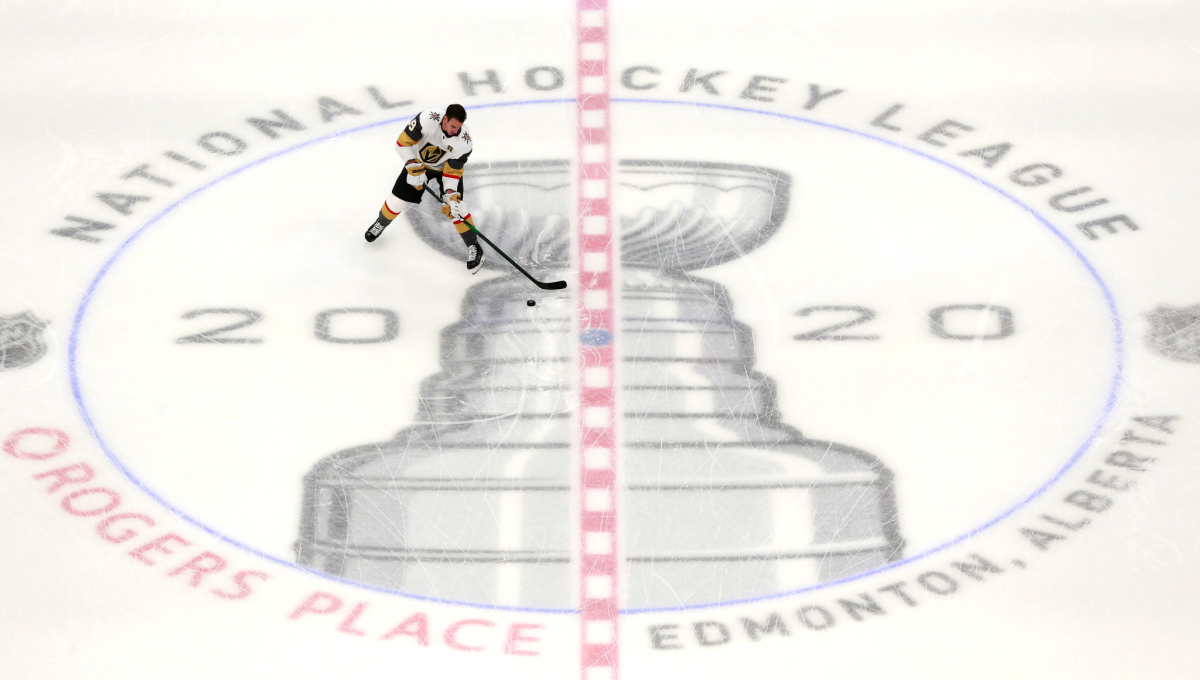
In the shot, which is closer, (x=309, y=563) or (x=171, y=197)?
(x=309, y=563)

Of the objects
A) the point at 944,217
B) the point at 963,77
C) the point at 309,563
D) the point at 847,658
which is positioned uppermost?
the point at 963,77

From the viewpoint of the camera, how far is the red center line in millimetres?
3434

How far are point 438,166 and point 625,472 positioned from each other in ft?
4.43

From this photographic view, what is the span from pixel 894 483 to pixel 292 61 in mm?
3178

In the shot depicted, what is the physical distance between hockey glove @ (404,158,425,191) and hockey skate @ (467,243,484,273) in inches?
11.4

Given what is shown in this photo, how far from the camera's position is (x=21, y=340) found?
13.4ft

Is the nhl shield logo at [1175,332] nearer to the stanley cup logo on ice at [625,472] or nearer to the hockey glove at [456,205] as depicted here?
the stanley cup logo on ice at [625,472]

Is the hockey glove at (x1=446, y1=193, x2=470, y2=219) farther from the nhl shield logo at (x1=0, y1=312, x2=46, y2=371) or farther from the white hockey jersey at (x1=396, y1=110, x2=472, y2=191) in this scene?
the nhl shield logo at (x1=0, y1=312, x2=46, y2=371)

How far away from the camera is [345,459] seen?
12.4ft

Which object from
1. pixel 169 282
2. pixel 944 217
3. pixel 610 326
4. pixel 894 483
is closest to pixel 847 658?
pixel 894 483

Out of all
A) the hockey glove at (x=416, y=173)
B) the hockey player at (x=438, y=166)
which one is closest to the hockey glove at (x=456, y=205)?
the hockey player at (x=438, y=166)

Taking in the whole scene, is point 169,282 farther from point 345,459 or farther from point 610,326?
point 610,326

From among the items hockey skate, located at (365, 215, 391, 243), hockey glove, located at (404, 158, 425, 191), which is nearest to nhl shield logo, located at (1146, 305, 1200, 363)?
hockey glove, located at (404, 158, 425, 191)

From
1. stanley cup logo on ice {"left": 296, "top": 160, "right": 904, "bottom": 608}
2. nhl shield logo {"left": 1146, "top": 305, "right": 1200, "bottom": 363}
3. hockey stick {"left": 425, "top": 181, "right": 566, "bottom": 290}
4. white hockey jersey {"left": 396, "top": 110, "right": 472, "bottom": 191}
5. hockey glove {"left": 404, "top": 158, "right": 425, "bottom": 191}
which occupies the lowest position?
stanley cup logo on ice {"left": 296, "top": 160, "right": 904, "bottom": 608}
